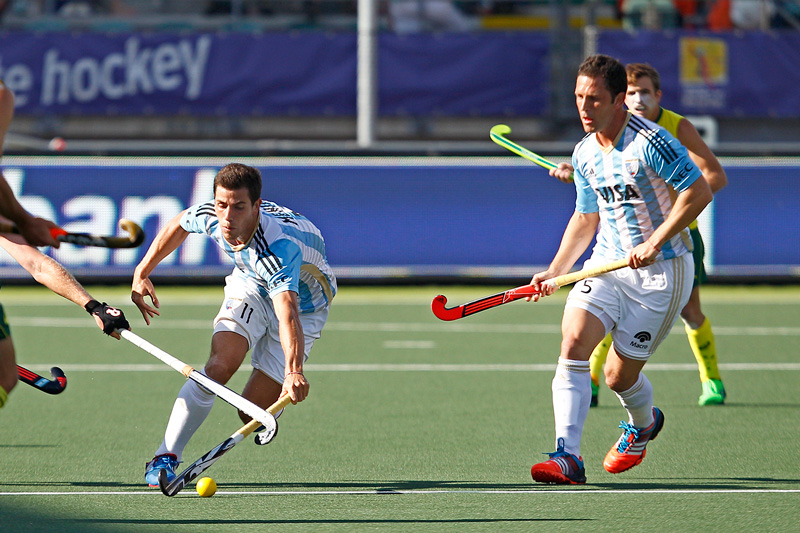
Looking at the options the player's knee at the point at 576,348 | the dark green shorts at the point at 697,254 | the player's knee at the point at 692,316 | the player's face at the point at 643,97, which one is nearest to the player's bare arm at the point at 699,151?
the player's face at the point at 643,97

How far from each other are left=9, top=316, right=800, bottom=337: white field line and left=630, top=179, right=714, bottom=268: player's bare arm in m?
4.87

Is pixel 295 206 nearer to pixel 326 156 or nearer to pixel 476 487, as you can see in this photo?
pixel 326 156

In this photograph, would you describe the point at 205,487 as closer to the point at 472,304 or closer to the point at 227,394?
the point at 227,394

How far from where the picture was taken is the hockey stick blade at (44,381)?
200 inches

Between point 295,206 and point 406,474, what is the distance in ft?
22.3

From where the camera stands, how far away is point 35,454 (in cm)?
543

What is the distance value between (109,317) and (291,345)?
755 mm

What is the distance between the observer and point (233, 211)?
4.49 meters

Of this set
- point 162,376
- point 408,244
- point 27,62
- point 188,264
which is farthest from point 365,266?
point 27,62

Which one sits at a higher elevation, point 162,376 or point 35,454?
point 35,454

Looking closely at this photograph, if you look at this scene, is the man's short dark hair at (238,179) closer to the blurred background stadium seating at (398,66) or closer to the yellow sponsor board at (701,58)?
the blurred background stadium seating at (398,66)

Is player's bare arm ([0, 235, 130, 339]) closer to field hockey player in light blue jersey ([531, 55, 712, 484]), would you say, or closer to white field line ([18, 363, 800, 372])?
field hockey player in light blue jersey ([531, 55, 712, 484])

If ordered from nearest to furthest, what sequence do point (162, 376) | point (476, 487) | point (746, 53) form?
point (476, 487)
point (162, 376)
point (746, 53)

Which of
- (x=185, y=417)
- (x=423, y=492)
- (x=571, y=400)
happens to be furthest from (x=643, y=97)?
(x=185, y=417)
